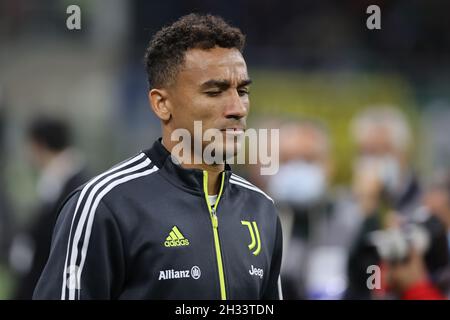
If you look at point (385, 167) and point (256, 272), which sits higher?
point (256, 272)

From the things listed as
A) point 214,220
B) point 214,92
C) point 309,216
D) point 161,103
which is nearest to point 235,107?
point 214,92

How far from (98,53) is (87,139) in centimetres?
159

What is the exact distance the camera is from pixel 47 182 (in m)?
8.07

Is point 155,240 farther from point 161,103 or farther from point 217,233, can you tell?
point 161,103

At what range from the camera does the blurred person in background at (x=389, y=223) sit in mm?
6078

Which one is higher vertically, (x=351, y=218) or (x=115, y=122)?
(x=115, y=122)

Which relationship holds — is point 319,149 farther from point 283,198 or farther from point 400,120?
point 400,120

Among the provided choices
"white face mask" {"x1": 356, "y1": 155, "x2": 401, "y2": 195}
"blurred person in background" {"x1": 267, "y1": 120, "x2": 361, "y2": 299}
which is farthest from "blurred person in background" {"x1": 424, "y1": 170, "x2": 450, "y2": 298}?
"white face mask" {"x1": 356, "y1": 155, "x2": 401, "y2": 195}

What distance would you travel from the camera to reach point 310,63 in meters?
13.7

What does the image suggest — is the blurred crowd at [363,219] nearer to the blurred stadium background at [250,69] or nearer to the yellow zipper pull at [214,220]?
the blurred stadium background at [250,69]

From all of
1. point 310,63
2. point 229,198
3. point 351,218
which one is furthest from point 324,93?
point 229,198

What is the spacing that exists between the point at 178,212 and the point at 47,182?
4.70m

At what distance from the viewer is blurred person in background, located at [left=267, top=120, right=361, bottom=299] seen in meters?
8.82

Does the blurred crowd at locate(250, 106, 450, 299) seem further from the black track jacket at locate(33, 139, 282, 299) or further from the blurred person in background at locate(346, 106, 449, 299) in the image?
the black track jacket at locate(33, 139, 282, 299)
